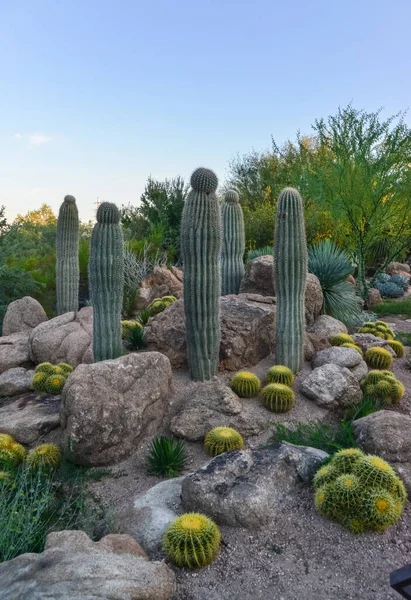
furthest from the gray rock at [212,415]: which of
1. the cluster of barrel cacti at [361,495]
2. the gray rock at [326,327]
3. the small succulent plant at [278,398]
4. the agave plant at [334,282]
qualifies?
the agave plant at [334,282]

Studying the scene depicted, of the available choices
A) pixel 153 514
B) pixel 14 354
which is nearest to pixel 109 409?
pixel 153 514

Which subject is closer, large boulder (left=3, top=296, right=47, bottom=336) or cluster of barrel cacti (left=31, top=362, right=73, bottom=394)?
cluster of barrel cacti (left=31, top=362, right=73, bottom=394)

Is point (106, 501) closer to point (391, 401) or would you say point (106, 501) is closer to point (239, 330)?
point (239, 330)

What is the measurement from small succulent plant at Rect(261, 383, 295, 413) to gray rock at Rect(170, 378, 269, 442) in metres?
0.14

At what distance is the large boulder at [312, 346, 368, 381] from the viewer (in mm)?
6337

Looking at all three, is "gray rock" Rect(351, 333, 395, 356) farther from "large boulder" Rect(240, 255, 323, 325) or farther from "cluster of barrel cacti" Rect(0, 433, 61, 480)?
"cluster of barrel cacti" Rect(0, 433, 61, 480)

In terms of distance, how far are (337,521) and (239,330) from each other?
3.09 meters

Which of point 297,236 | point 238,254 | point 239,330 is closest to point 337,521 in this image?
point 239,330

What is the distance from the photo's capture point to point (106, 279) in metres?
6.23

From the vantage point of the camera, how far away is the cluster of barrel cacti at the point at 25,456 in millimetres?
4695

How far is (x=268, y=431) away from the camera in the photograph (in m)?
5.30

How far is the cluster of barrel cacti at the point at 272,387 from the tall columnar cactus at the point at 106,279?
161 cm

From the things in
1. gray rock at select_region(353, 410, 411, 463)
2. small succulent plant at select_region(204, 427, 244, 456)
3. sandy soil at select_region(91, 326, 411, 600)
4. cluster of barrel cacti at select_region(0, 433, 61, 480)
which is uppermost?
gray rock at select_region(353, 410, 411, 463)

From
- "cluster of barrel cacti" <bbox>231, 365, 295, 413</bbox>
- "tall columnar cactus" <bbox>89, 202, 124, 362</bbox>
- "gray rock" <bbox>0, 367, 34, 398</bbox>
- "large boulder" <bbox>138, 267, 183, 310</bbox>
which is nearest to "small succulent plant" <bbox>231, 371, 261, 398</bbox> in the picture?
"cluster of barrel cacti" <bbox>231, 365, 295, 413</bbox>
